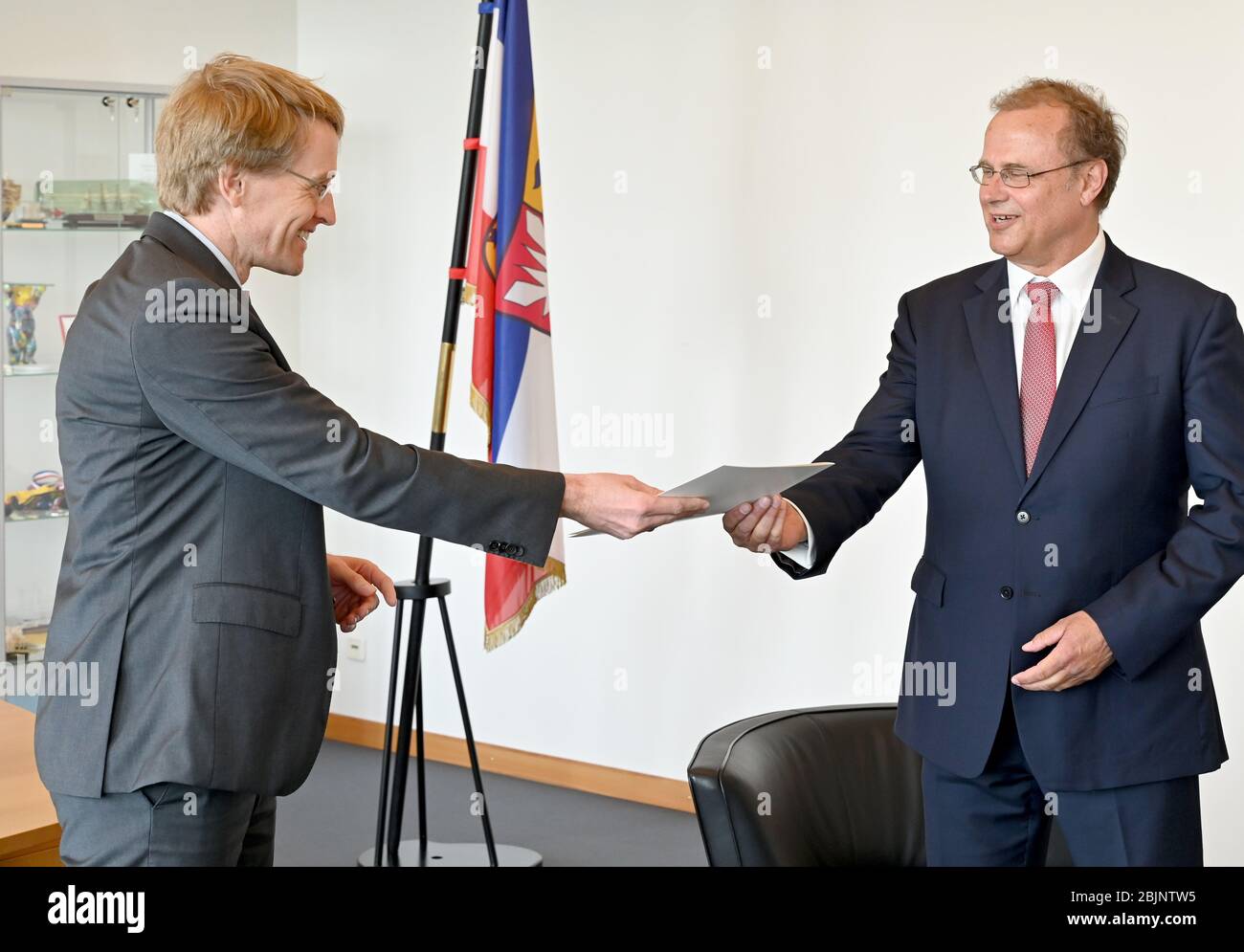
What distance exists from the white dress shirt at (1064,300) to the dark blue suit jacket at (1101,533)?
3 cm

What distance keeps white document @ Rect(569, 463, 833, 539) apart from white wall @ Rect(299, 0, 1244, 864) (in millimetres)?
2177

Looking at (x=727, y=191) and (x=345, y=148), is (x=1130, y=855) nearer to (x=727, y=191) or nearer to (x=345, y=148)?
(x=727, y=191)

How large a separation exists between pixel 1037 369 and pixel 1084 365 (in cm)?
9

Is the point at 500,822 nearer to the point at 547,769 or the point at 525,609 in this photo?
the point at 547,769

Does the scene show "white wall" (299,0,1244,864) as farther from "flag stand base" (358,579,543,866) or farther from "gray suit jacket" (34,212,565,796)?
"gray suit jacket" (34,212,565,796)

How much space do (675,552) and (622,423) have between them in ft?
1.63

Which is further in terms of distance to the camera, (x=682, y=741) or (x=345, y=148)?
(x=345, y=148)

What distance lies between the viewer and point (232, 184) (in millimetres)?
1819

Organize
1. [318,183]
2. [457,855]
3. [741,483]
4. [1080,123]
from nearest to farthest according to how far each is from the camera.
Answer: [318,183] < [741,483] < [1080,123] < [457,855]

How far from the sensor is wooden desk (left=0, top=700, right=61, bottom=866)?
1.77 meters

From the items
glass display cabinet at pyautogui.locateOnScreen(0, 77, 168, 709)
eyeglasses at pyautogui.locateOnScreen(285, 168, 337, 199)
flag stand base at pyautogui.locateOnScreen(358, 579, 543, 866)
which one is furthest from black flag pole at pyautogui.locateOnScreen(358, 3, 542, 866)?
eyeglasses at pyautogui.locateOnScreen(285, 168, 337, 199)

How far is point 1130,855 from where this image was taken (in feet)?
6.66

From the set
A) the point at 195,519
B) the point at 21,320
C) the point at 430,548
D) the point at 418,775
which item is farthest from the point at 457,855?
the point at 195,519
